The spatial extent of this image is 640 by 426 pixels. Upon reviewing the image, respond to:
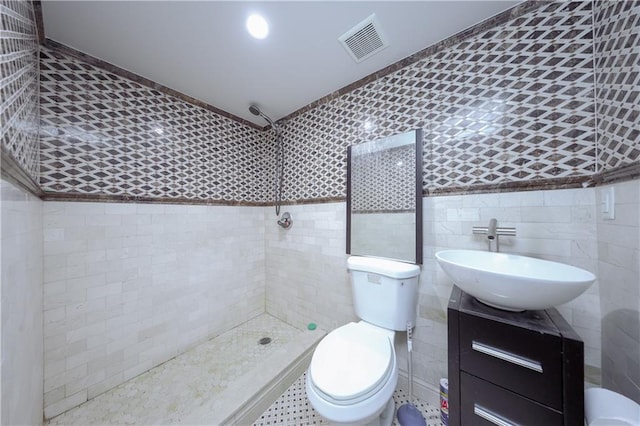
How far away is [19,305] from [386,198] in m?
1.72

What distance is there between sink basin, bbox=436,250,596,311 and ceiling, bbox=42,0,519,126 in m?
1.26

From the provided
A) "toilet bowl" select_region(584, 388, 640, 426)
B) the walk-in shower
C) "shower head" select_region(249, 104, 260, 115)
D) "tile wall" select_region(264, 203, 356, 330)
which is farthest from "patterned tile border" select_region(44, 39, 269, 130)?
"toilet bowl" select_region(584, 388, 640, 426)

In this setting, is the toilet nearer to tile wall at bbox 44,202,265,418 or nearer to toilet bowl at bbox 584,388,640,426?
toilet bowl at bbox 584,388,640,426

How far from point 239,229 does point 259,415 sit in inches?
55.2

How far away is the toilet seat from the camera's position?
88cm

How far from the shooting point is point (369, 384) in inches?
35.5

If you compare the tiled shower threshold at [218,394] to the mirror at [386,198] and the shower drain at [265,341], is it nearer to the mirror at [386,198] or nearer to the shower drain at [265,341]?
the shower drain at [265,341]

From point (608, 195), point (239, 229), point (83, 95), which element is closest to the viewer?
point (608, 195)

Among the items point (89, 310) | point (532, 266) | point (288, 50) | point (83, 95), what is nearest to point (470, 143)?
point (532, 266)

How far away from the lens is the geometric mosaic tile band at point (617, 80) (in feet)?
2.36

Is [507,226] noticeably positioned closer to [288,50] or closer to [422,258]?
[422,258]

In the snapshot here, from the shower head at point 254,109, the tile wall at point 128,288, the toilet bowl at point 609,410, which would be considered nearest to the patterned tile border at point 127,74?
the shower head at point 254,109

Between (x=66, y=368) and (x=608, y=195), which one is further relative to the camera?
(x=66, y=368)

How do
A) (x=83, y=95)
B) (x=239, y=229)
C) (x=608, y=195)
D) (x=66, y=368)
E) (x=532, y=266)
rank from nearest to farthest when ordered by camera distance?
1. (x=608, y=195)
2. (x=532, y=266)
3. (x=66, y=368)
4. (x=83, y=95)
5. (x=239, y=229)
